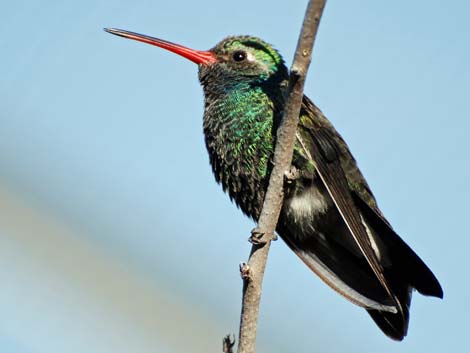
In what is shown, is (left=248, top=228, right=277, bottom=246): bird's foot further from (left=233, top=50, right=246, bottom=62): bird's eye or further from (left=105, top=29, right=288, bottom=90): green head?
(left=233, top=50, right=246, bottom=62): bird's eye

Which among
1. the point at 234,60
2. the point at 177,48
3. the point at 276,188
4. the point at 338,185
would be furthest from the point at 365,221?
the point at 177,48

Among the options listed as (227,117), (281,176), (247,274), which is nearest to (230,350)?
(247,274)

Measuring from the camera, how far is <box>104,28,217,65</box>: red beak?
5203 mm

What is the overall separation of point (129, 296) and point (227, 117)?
1268mm

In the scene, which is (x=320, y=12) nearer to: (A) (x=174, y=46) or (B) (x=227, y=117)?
(B) (x=227, y=117)

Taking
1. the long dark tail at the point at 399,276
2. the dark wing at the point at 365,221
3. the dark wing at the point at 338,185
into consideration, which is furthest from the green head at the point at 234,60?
the long dark tail at the point at 399,276

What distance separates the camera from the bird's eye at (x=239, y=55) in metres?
5.10

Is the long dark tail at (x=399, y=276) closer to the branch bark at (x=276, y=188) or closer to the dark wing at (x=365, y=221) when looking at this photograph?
the dark wing at (x=365, y=221)

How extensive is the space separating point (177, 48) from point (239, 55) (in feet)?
1.50

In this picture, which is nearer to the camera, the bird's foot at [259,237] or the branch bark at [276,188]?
the branch bark at [276,188]

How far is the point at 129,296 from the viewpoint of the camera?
4785mm

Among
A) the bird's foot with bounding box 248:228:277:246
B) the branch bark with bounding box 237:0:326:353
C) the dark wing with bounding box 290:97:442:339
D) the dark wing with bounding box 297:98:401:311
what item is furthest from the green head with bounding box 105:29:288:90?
the bird's foot with bounding box 248:228:277:246

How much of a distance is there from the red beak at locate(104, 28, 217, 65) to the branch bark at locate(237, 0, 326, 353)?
1827 mm

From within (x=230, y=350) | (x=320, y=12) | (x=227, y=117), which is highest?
(x=227, y=117)
